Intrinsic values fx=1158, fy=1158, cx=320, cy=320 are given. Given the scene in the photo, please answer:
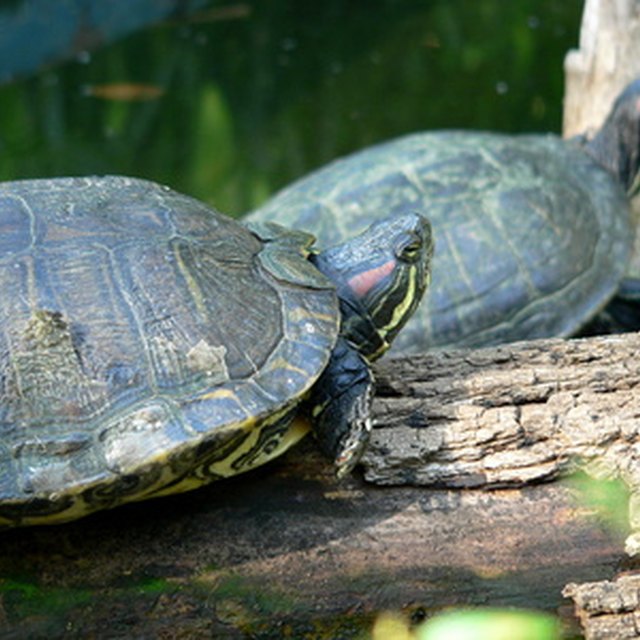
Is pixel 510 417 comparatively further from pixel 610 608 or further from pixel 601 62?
pixel 601 62

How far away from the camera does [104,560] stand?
2520 mm

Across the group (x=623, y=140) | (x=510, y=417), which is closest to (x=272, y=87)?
(x=623, y=140)

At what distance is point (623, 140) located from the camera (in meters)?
5.07

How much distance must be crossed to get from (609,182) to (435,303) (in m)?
1.19

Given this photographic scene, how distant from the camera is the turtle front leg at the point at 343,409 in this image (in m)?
2.57

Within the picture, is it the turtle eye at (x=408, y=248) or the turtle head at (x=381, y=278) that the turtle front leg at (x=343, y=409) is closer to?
the turtle head at (x=381, y=278)

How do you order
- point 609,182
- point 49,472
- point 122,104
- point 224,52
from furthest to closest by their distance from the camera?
1. point 224,52
2. point 122,104
3. point 609,182
4. point 49,472

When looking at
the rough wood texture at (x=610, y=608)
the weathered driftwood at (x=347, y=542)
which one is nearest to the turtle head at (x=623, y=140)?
the weathered driftwood at (x=347, y=542)

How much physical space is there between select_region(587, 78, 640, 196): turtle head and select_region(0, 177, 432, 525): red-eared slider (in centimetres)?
260

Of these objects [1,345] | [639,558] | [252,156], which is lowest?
[252,156]

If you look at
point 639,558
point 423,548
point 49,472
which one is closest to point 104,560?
point 49,472

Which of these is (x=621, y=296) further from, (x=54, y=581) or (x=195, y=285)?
(x=54, y=581)

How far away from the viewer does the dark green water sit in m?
7.50

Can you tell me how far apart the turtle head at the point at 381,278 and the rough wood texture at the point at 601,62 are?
2783 mm
